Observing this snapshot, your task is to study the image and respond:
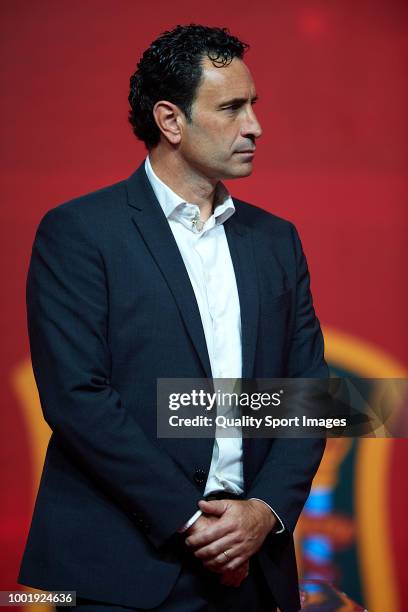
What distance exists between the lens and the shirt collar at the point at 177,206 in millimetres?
2088

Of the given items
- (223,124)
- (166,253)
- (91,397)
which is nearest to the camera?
(91,397)

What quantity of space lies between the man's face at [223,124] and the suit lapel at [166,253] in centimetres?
14

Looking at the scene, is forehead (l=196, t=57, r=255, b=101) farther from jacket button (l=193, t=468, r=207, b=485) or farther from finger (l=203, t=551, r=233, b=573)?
finger (l=203, t=551, r=233, b=573)

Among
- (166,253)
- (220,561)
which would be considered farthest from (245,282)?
(220,561)

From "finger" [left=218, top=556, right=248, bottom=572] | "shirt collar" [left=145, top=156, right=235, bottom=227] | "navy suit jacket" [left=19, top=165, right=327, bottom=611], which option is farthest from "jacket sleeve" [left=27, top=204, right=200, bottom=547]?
"shirt collar" [left=145, top=156, right=235, bottom=227]

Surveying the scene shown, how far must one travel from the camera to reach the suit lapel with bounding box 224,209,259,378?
2.00 m

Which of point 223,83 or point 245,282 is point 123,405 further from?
point 223,83

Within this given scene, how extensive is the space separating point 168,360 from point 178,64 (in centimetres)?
64

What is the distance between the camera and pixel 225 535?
1.87 meters

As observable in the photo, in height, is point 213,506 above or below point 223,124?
below

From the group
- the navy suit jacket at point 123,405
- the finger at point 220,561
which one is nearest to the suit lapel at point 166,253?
the navy suit jacket at point 123,405

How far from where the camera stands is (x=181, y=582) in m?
1.90

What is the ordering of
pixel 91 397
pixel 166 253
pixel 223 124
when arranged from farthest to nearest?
pixel 223 124, pixel 166 253, pixel 91 397

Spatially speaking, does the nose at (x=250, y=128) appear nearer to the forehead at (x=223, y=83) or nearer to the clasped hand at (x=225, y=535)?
the forehead at (x=223, y=83)
